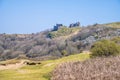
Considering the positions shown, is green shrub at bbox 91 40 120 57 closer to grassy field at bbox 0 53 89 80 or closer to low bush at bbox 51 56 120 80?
grassy field at bbox 0 53 89 80

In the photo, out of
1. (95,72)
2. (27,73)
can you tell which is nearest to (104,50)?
(27,73)

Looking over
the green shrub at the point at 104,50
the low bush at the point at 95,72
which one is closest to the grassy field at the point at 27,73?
the low bush at the point at 95,72

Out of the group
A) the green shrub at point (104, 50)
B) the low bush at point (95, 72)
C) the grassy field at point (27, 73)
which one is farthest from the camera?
the green shrub at point (104, 50)

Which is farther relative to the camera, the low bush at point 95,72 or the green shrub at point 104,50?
the green shrub at point 104,50

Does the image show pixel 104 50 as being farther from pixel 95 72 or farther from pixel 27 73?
pixel 95 72

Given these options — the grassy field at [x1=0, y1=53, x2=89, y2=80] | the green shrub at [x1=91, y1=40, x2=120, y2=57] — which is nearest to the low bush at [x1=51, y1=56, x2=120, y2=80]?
the grassy field at [x1=0, y1=53, x2=89, y2=80]

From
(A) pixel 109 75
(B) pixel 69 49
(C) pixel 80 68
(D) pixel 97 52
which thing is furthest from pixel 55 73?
(B) pixel 69 49

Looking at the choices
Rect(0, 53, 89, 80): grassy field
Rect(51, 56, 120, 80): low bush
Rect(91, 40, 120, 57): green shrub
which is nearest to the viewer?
Rect(51, 56, 120, 80): low bush

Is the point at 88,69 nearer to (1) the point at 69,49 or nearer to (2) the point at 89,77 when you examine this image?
(2) the point at 89,77

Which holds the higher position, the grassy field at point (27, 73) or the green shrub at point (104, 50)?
the green shrub at point (104, 50)

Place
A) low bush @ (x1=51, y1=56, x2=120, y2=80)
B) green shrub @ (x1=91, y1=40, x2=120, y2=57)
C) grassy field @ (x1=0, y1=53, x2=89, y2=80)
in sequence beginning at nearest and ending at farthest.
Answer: low bush @ (x1=51, y1=56, x2=120, y2=80) → grassy field @ (x1=0, y1=53, x2=89, y2=80) → green shrub @ (x1=91, y1=40, x2=120, y2=57)

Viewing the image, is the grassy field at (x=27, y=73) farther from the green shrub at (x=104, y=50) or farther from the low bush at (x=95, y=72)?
the green shrub at (x=104, y=50)

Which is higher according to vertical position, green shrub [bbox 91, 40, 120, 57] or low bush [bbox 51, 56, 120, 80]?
green shrub [bbox 91, 40, 120, 57]

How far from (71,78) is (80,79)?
58.9 inches
